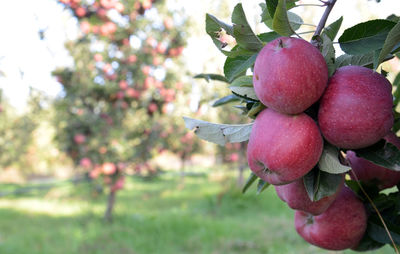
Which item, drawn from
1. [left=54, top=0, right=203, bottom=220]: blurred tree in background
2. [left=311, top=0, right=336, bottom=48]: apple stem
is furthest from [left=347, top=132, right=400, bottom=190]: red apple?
[left=54, top=0, right=203, bottom=220]: blurred tree in background

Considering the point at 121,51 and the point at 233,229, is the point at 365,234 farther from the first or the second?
the point at 121,51

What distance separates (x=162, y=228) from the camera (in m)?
4.00

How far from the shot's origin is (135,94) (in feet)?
13.4

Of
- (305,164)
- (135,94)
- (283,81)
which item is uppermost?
(283,81)

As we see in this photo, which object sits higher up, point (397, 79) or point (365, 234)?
point (397, 79)

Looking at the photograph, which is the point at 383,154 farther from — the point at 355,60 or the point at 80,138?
the point at 80,138

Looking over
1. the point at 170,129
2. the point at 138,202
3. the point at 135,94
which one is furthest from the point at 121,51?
the point at 138,202

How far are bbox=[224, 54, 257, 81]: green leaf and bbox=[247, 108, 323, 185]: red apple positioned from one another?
9cm

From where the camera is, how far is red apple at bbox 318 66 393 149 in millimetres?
470

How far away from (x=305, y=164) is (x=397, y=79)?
496 mm

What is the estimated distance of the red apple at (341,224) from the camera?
0.62 m

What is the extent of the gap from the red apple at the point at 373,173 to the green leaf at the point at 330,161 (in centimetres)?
16

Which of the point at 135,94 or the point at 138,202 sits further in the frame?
the point at 138,202

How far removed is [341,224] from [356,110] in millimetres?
237
